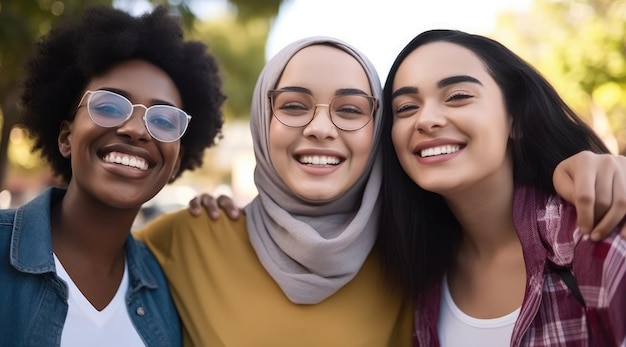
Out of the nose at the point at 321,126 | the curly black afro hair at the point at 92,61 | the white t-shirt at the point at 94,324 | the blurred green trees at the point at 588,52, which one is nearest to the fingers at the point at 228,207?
the curly black afro hair at the point at 92,61

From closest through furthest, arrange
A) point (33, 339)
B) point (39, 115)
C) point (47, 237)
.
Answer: point (33, 339), point (47, 237), point (39, 115)

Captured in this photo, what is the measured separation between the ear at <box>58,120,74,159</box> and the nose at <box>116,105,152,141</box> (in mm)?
341

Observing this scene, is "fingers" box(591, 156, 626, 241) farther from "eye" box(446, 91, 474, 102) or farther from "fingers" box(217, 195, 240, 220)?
"fingers" box(217, 195, 240, 220)

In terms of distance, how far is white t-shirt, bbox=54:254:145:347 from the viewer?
2227mm

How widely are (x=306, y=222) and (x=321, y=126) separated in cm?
47

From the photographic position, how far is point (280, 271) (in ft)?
8.52

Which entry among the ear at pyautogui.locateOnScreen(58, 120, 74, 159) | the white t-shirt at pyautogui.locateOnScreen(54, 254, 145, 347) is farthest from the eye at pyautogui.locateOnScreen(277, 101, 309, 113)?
the white t-shirt at pyautogui.locateOnScreen(54, 254, 145, 347)

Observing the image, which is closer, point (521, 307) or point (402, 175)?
point (521, 307)

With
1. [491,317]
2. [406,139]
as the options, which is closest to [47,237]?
[406,139]

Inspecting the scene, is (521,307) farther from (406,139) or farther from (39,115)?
(39,115)

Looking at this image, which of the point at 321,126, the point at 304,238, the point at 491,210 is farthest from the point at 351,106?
the point at 491,210

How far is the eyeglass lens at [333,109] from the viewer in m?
2.63

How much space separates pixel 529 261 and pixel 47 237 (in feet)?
6.13

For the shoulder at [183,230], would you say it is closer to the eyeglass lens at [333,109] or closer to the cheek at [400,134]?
the eyeglass lens at [333,109]
